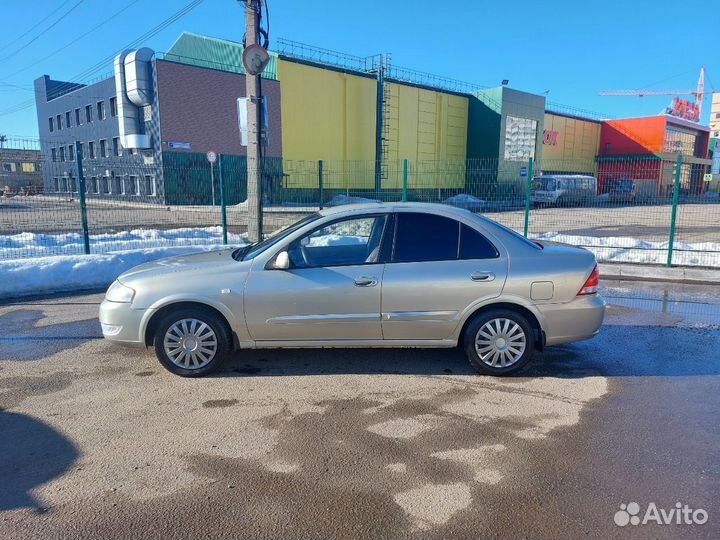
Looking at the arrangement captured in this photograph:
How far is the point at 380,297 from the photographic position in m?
4.62

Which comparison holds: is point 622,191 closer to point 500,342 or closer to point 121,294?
point 500,342

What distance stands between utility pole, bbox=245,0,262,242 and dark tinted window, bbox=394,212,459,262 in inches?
246

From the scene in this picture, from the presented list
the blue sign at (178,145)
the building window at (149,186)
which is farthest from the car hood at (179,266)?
the blue sign at (178,145)

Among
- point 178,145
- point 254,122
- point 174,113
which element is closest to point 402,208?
point 254,122

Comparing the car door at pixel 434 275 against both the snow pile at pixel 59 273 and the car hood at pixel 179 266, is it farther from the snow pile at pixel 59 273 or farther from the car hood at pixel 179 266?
the snow pile at pixel 59 273

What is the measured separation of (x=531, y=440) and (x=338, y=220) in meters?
2.49

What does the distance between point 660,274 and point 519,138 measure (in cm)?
3961

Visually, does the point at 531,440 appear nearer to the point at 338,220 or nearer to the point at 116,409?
the point at 338,220

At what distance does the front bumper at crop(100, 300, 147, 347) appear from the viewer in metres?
4.63

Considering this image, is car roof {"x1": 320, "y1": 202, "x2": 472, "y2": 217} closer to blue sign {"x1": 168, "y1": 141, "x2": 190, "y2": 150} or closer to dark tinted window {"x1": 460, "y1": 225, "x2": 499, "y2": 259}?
dark tinted window {"x1": 460, "y1": 225, "x2": 499, "y2": 259}

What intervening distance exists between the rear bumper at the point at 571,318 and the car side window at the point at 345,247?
1642 mm

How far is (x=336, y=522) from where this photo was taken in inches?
108

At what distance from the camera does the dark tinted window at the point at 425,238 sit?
4.71 m

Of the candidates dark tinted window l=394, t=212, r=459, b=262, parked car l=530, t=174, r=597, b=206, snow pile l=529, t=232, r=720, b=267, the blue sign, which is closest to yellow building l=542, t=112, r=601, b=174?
parked car l=530, t=174, r=597, b=206
